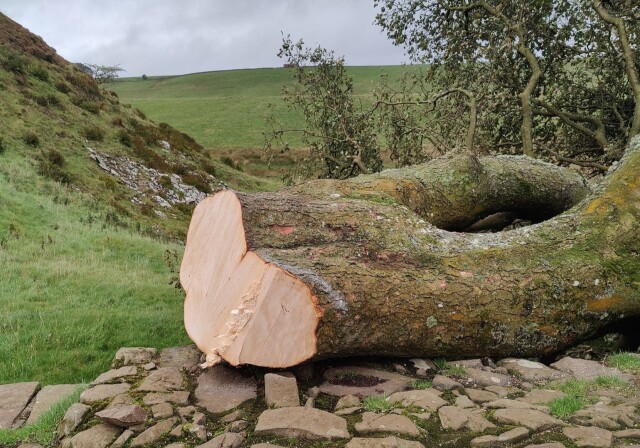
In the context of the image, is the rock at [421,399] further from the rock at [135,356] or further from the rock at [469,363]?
the rock at [135,356]

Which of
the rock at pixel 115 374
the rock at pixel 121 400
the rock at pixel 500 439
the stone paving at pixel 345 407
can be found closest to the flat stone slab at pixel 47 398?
the stone paving at pixel 345 407

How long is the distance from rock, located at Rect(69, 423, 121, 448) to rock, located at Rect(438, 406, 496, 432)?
7.16 ft

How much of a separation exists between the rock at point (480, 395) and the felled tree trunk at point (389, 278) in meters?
0.55

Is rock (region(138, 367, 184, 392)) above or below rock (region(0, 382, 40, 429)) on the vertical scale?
above

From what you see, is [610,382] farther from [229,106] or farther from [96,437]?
[229,106]

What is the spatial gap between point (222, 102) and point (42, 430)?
5529 cm

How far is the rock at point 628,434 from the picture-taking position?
9.40 feet

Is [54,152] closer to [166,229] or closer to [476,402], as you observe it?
[166,229]

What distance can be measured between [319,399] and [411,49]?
406 inches

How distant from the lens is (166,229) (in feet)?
52.0

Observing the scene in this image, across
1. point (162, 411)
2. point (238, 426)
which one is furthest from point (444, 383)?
point (162, 411)

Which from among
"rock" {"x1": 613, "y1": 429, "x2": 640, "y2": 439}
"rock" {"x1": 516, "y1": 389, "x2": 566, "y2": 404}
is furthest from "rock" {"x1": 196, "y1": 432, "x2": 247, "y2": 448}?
"rock" {"x1": 613, "y1": 429, "x2": 640, "y2": 439}

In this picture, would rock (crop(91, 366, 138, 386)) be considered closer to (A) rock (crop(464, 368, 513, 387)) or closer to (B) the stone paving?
(B) the stone paving

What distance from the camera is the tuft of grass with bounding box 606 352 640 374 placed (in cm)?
408
